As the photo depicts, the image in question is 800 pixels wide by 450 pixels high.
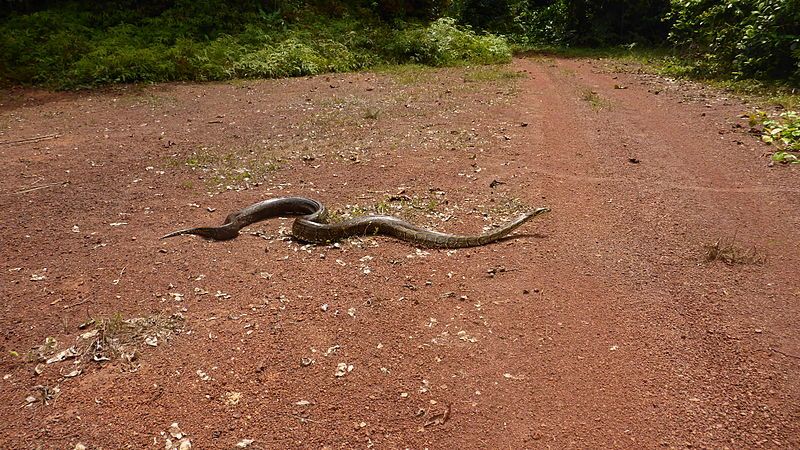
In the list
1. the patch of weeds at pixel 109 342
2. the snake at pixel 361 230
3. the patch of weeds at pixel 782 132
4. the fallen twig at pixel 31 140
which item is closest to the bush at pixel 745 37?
the patch of weeds at pixel 782 132

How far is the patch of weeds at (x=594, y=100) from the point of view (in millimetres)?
12438

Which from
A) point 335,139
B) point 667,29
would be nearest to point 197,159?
point 335,139

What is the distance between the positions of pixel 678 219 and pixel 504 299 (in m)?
2.94

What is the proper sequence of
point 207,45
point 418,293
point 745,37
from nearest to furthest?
point 418,293 < point 745,37 < point 207,45

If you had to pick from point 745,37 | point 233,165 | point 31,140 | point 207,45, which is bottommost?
point 31,140

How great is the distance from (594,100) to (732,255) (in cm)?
789

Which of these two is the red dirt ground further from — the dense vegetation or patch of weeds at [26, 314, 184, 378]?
the dense vegetation

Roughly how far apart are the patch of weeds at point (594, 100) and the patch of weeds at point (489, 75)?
2721 mm

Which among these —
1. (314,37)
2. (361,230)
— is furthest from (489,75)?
(361,230)

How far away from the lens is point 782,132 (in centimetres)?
938

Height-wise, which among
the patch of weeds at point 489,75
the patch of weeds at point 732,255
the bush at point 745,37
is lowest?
the patch of weeds at point 489,75

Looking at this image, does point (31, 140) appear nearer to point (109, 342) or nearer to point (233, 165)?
point (233, 165)

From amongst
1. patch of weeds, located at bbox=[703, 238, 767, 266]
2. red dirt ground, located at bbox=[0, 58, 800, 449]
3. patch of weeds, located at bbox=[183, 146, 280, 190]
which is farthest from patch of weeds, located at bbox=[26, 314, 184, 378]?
patch of weeds, located at bbox=[703, 238, 767, 266]

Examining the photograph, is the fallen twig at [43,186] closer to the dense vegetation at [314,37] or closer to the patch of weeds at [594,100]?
the dense vegetation at [314,37]
